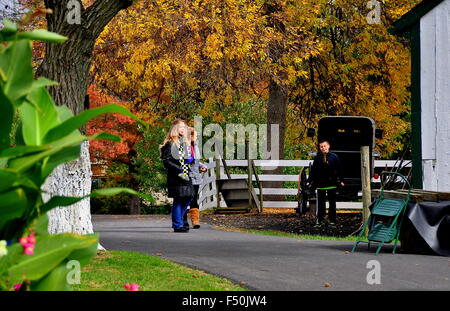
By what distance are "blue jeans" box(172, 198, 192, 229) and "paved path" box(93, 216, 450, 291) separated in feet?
1.15

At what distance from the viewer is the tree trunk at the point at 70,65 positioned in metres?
11.0

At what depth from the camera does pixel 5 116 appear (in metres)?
2.83

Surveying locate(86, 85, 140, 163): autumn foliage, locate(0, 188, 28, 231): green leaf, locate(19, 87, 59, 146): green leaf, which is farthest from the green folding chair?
locate(86, 85, 140, 163): autumn foliage

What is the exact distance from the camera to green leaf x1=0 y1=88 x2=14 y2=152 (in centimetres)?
280

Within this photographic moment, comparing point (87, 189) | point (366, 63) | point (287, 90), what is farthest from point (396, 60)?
point (87, 189)

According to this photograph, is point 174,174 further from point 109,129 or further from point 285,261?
point 109,129

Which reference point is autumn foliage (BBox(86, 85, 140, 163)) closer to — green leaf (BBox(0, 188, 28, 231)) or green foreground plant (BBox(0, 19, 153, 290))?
green foreground plant (BBox(0, 19, 153, 290))

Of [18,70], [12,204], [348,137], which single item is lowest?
[12,204]

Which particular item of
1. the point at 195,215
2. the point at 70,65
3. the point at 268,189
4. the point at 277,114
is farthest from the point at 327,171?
the point at 277,114

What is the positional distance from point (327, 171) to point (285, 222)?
10.5 ft

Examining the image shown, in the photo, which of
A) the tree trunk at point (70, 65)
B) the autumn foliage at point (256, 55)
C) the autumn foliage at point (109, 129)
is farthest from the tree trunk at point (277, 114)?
the tree trunk at point (70, 65)

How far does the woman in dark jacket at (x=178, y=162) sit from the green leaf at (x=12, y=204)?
12258mm

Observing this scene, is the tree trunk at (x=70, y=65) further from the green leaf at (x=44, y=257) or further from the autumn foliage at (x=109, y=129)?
the autumn foliage at (x=109, y=129)

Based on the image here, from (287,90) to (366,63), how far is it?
2606 millimetres
